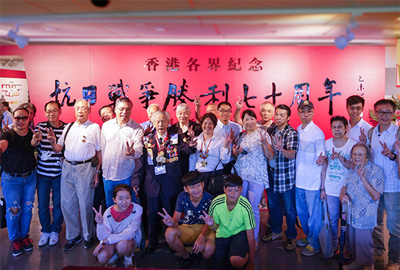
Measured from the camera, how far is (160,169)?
3531 mm

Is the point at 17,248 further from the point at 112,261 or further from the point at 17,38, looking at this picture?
the point at 17,38

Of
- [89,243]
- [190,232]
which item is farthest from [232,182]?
[89,243]

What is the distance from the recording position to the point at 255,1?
104 inches

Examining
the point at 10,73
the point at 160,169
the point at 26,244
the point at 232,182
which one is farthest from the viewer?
the point at 10,73

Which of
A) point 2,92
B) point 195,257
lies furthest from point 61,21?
point 2,92

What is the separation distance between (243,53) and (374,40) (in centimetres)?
189

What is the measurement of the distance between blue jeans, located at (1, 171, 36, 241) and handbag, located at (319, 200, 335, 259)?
3.28m

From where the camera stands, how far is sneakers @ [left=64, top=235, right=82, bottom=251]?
365 cm

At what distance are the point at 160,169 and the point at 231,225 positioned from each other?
1.00 metres

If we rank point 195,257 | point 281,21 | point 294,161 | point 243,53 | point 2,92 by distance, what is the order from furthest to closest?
1. point 2,92
2. point 243,53
3. point 294,161
4. point 195,257
5. point 281,21

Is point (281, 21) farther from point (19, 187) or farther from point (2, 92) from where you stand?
point (2, 92)

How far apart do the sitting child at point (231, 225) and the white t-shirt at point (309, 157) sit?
0.81 m

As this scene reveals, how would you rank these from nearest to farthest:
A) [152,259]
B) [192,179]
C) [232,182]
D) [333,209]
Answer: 1. [232,182]
2. [192,179]
3. [333,209]
4. [152,259]

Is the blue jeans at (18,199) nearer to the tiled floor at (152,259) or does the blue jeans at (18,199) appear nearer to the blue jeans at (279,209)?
the tiled floor at (152,259)
